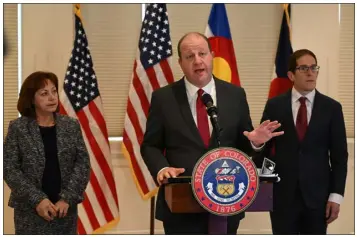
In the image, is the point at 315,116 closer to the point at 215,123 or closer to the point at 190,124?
the point at 190,124

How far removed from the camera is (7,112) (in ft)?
15.2

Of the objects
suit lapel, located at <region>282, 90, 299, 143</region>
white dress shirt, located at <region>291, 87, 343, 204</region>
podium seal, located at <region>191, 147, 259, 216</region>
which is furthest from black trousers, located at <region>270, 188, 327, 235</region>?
podium seal, located at <region>191, 147, 259, 216</region>

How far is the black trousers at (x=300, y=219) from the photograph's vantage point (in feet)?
9.89

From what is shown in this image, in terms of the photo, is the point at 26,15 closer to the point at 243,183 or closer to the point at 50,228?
the point at 50,228

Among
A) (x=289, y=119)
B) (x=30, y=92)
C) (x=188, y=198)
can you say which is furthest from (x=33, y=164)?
(x=289, y=119)

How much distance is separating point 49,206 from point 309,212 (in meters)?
1.51

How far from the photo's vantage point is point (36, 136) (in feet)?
9.81

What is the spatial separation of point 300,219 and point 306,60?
3.19 feet

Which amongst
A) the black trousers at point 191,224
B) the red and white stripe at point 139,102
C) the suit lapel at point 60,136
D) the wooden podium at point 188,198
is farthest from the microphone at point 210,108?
the red and white stripe at point 139,102

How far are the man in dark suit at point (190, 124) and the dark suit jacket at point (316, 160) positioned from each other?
56 cm

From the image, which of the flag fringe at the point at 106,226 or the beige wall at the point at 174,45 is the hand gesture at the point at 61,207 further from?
the beige wall at the point at 174,45

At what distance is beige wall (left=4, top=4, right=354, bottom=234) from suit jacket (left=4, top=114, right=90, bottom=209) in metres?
1.58

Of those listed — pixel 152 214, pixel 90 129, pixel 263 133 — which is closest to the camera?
pixel 263 133

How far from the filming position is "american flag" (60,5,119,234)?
4.19m
